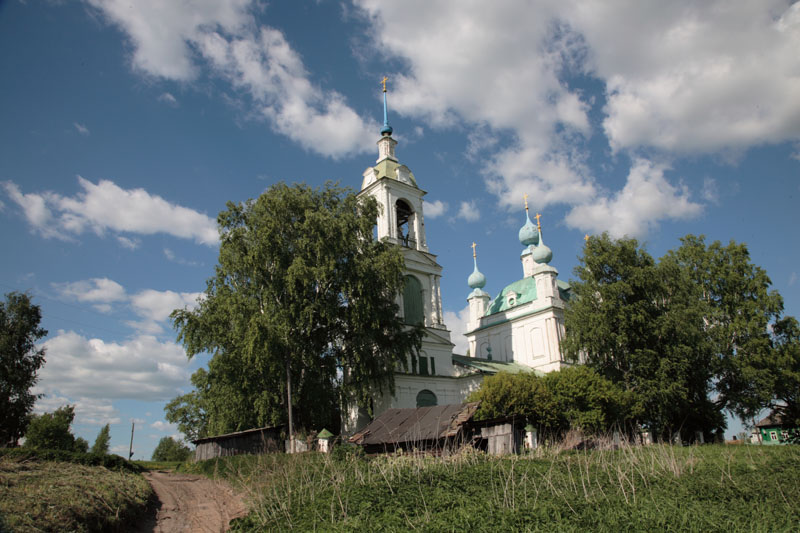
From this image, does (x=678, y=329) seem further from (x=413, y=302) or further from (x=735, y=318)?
(x=413, y=302)

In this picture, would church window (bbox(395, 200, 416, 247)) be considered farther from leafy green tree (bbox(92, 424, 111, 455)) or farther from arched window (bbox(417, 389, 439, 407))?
leafy green tree (bbox(92, 424, 111, 455))

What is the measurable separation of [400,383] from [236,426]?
890cm

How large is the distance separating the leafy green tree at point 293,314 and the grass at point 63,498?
28.0ft

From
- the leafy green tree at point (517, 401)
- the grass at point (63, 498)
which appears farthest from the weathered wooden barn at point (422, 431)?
the grass at point (63, 498)

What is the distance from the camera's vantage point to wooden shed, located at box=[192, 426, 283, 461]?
74.7 feet

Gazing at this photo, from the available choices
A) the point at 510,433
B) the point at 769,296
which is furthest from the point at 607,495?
the point at 769,296

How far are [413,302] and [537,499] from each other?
2371cm

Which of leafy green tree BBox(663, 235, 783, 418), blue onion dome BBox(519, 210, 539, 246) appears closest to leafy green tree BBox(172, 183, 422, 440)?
leafy green tree BBox(663, 235, 783, 418)

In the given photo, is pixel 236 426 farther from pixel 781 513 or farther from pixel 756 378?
pixel 756 378

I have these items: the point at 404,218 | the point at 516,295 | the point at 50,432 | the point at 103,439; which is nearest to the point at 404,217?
the point at 404,218

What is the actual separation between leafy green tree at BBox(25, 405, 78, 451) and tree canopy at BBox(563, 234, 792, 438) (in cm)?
3148

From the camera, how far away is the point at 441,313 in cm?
3400

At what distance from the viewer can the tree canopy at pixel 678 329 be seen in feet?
91.1

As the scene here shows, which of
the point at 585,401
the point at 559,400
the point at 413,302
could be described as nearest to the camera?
the point at 559,400
